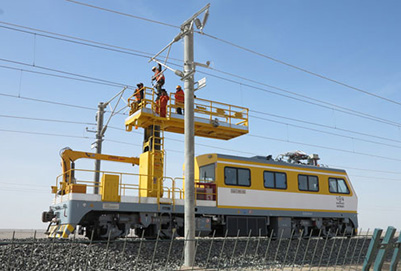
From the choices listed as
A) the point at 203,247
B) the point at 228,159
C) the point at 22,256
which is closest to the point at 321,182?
the point at 228,159

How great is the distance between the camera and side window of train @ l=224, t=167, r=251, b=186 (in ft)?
51.4

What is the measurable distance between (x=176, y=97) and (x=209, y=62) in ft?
11.1

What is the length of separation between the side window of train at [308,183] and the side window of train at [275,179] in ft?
3.42

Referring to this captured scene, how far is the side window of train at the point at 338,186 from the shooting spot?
1928 cm

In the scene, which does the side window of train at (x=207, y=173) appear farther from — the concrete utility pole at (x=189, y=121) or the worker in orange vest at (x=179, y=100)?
the concrete utility pole at (x=189, y=121)

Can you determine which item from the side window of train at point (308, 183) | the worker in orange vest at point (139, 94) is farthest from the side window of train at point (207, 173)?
the side window of train at point (308, 183)

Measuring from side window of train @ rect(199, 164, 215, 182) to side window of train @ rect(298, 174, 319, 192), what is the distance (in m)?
4.64

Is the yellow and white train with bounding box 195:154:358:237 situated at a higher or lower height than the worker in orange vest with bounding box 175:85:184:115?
lower

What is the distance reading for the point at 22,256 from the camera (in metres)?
10.2

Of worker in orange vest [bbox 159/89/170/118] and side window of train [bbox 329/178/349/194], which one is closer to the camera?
worker in orange vest [bbox 159/89/170/118]

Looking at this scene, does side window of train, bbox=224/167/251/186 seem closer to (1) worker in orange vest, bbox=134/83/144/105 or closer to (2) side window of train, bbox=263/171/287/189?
(2) side window of train, bbox=263/171/287/189

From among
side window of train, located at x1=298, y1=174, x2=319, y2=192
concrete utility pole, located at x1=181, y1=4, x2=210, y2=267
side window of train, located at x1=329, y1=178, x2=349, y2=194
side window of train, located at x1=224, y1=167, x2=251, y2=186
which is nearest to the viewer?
concrete utility pole, located at x1=181, y1=4, x2=210, y2=267

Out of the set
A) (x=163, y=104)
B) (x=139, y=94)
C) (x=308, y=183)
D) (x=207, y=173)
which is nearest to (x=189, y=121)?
(x=163, y=104)

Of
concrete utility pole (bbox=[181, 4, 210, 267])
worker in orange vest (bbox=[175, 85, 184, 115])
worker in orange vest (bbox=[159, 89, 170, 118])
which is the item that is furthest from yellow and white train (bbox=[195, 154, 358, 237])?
concrete utility pole (bbox=[181, 4, 210, 267])
